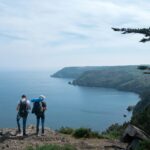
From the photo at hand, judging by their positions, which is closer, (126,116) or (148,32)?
(148,32)

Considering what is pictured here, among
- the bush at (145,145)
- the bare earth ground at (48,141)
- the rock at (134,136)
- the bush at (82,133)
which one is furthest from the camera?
the bush at (82,133)

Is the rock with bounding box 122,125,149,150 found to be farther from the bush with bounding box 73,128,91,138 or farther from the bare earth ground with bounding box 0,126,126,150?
the bush with bounding box 73,128,91,138

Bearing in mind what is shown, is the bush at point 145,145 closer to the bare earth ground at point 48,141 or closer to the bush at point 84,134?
the bare earth ground at point 48,141

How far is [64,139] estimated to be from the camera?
39.7 feet

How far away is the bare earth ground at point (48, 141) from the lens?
11164 mm

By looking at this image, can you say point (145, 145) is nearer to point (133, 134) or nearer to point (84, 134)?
point (133, 134)

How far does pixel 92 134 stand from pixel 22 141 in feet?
8.56

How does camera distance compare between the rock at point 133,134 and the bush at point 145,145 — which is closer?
the bush at point 145,145

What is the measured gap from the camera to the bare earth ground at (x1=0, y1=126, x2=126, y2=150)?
36.6 ft

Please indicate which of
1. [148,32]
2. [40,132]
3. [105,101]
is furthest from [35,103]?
[105,101]

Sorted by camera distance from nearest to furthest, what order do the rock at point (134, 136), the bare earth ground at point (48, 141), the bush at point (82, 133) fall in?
the rock at point (134, 136) → the bare earth ground at point (48, 141) → the bush at point (82, 133)

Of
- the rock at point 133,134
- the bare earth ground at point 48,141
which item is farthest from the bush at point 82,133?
the rock at point 133,134

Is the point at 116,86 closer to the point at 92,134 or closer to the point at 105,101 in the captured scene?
the point at 105,101

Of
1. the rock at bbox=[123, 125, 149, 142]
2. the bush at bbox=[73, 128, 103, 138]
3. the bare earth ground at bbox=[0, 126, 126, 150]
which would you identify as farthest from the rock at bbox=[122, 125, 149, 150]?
the bush at bbox=[73, 128, 103, 138]
